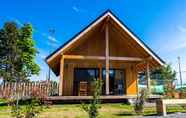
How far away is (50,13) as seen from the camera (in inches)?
745

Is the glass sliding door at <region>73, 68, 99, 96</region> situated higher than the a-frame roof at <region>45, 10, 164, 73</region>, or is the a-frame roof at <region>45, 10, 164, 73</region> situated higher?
the a-frame roof at <region>45, 10, 164, 73</region>

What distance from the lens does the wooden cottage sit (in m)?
14.3

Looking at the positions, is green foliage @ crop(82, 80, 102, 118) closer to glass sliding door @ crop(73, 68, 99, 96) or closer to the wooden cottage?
the wooden cottage

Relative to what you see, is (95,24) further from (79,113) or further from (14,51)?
(14,51)

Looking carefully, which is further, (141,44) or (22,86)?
(22,86)

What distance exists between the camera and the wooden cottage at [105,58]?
14266 millimetres

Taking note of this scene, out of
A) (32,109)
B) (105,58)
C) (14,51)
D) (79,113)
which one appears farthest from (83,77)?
(14,51)

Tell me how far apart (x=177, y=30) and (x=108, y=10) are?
211 inches

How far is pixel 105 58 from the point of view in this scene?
14.0 meters

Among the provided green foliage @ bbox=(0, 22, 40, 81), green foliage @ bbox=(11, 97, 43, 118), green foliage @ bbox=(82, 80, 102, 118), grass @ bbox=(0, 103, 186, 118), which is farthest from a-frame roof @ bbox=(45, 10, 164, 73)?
green foliage @ bbox=(0, 22, 40, 81)

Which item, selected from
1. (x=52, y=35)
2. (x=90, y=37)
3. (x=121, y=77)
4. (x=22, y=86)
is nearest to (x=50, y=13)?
(x=90, y=37)

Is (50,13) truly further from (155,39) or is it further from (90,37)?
(155,39)

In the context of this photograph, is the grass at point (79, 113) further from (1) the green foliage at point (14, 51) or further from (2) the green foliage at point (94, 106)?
(1) the green foliage at point (14, 51)

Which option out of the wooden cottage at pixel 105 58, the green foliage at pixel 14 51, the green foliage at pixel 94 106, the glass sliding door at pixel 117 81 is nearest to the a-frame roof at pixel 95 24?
the wooden cottage at pixel 105 58
